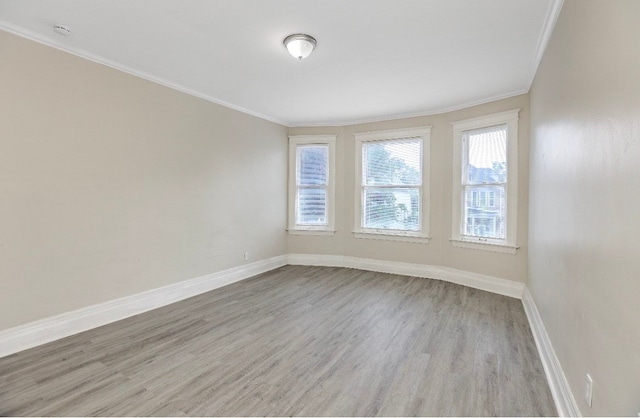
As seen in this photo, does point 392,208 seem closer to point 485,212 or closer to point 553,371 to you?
point 485,212

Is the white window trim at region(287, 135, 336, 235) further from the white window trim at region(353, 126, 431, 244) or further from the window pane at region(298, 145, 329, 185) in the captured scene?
the white window trim at region(353, 126, 431, 244)

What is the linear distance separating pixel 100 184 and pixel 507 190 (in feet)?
16.0

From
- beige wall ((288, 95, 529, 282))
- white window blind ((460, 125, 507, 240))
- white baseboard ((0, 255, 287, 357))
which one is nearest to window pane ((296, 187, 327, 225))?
beige wall ((288, 95, 529, 282))

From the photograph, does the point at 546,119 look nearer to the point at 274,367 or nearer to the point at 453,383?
the point at 453,383

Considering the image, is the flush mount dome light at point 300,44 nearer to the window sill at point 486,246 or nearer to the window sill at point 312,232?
the window sill at point 486,246

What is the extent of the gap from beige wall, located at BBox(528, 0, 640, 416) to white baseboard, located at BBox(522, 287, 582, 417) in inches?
3.0

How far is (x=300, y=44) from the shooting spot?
8.62 feet

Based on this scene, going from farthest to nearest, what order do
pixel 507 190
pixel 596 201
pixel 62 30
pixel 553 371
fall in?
pixel 507 190 → pixel 62 30 → pixel 553 371 → pixel 596 201

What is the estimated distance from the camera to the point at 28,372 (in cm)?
225

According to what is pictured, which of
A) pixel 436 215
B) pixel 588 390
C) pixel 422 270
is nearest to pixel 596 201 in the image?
pixel 588 390

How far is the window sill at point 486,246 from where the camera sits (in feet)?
13.2

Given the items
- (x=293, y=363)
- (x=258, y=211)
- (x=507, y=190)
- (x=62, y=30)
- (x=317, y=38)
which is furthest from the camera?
(x=258, y=211)

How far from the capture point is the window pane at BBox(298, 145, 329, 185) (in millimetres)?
5816

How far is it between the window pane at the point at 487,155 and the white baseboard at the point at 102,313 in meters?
3.93
